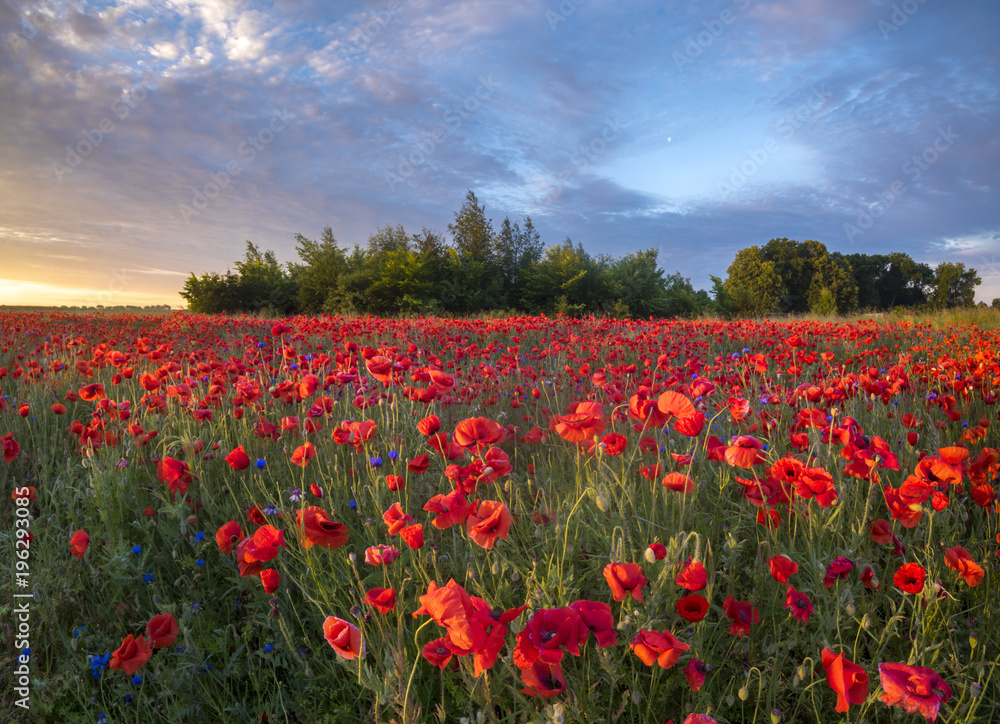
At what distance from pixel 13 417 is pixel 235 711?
389cm

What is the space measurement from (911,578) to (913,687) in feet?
1.93

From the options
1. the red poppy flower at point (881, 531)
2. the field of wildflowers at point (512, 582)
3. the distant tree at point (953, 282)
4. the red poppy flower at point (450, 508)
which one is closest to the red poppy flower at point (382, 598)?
the field of wildflowers at point (512, 582)

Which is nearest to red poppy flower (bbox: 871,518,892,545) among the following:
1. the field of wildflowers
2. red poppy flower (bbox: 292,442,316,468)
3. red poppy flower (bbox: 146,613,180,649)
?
the field of wildflowers

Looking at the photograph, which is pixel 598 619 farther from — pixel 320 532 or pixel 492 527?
pixel 320 532

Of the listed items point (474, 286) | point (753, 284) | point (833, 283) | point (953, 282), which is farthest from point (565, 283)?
point (953, 282)

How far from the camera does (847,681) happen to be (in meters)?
0.99

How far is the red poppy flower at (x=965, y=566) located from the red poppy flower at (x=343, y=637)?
170cm

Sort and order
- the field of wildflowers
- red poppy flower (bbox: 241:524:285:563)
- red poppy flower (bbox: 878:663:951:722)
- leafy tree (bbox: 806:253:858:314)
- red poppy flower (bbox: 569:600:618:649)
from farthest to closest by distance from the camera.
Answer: leafy tree (bbox: 806:253:858:314), red poppy flower (bbox: 241:524:285:563), the field of wildflowers, red poppy flower (bbox: 569:600:618:649), red poppy flower (bbox: 878:663:951:722)

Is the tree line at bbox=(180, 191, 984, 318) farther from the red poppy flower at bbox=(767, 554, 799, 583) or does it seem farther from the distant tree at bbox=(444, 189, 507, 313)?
the red poppy flower at bbox=(767, 554, 799, 583)

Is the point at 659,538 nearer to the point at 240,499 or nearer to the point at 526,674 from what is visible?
the point at 526,674

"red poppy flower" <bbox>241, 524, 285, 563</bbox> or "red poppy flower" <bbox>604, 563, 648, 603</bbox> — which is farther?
"red poppy flower" <bbox>241, 524, 285, 563</bbox>

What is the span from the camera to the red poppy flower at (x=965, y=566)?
4.55 feet

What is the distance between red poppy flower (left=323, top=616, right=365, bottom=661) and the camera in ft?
3.45

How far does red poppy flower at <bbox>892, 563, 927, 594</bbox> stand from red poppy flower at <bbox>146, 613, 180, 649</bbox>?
2121 millimetres
